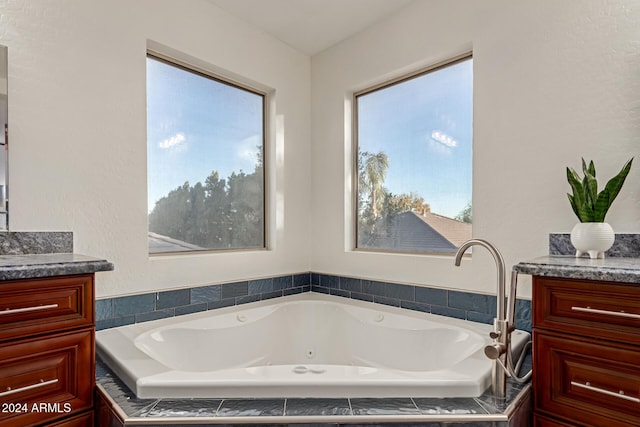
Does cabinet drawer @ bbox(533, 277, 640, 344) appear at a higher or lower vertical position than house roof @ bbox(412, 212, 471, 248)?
lower

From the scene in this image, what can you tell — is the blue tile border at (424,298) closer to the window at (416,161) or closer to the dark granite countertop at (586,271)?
the window at (416,161)

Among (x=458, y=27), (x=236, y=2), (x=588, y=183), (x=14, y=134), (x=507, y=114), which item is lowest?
(x=588, y=183)

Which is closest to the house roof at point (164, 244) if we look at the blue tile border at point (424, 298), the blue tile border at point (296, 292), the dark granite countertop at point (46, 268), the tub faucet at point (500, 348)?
the blue tile border at point (296, 292)

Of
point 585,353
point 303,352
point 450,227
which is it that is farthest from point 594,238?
point 303,352

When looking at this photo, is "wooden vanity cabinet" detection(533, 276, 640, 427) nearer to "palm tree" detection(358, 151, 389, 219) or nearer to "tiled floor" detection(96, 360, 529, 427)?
"tiled floor" detection(96, 360, 529, 427)

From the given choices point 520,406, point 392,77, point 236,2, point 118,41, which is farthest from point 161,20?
point 520,406

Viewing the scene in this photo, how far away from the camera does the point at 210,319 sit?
6.89ft

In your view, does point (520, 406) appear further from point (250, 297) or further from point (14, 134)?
point (14, 134)

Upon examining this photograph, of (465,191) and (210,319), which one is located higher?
(465,191)

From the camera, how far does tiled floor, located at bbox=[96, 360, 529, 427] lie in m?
1.08

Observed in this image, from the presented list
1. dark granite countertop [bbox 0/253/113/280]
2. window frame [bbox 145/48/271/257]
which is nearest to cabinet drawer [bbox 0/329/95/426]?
dark granite countertop [bbox 0/253/113/280]

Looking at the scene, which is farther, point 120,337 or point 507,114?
point 507,114

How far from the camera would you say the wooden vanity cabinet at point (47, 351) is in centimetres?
117

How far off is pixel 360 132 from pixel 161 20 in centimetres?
150
